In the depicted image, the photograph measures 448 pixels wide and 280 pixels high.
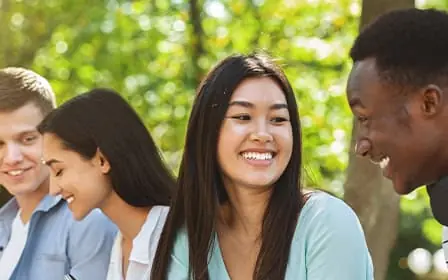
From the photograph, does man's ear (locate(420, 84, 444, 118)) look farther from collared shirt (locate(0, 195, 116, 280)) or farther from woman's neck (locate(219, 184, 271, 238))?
collared shirt (locate(0, 195, 116, 280))

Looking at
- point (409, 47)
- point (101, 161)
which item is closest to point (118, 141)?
point (101, 161)

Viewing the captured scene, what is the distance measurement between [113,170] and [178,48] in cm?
346

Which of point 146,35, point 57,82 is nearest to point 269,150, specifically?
point 146,35

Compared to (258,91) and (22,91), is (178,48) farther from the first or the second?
(258,91)

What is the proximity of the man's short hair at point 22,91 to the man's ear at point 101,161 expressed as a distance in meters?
0.49

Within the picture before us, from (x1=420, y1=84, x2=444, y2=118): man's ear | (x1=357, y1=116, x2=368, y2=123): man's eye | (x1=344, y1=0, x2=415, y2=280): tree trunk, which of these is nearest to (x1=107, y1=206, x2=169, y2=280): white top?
(x1=357, y1=116, x2=368, y2=123): man's eye

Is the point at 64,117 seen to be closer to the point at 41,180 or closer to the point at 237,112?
the point at 41,180

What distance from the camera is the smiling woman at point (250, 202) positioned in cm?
274

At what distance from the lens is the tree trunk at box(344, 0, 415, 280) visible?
14.2ft

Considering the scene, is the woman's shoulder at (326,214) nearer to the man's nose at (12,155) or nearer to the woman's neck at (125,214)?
the woman's neck at (125,214)

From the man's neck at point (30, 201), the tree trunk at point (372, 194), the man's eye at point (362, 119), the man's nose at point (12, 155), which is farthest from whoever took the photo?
the tree trunk at point (372, 194)

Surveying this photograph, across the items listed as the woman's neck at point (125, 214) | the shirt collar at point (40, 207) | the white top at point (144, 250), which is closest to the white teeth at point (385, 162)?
the white top at point (144, 250)

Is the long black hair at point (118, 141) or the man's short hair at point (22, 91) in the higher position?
the man's short hair at point (22, 91)

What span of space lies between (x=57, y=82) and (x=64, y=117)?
3.54 m
